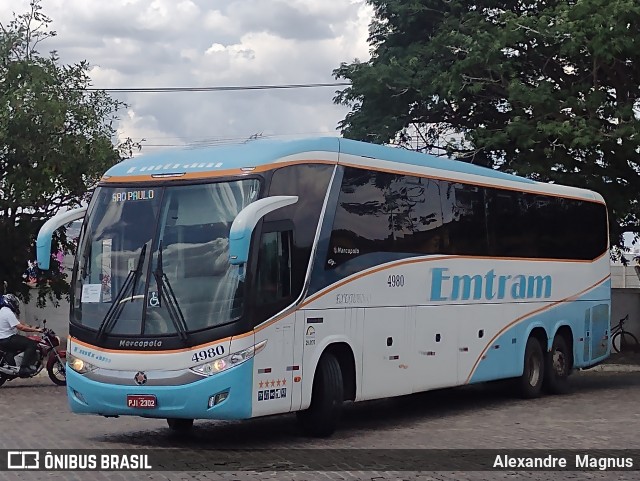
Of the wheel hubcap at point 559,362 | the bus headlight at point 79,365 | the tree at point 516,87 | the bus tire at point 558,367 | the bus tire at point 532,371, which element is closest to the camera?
the bus headlight at point 79,365

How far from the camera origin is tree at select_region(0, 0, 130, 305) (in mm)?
22172

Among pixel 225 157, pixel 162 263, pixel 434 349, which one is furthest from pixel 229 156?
pixel 434 349

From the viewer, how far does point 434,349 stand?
622 inches

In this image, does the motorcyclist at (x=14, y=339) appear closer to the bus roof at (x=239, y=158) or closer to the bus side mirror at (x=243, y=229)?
the bus roof at (x=239, y=158)

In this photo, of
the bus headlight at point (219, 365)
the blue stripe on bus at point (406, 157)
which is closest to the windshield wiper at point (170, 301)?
the bus headlight at point (219, 365)

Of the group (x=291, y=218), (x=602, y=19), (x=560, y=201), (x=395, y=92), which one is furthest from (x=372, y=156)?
(x=395, y=92)

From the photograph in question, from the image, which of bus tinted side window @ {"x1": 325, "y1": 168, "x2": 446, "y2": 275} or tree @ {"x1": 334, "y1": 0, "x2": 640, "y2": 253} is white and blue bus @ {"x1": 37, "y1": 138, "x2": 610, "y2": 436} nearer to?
bus tinted side window @ {"x1": 325, "y1": 168, "x2": 446, "y2": 275}

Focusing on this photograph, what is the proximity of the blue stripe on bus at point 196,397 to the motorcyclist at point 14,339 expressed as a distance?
743 cm

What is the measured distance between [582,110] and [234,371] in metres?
13.8

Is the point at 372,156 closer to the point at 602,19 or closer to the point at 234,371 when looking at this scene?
the point at 234,371

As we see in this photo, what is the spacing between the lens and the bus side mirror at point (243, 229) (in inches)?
437

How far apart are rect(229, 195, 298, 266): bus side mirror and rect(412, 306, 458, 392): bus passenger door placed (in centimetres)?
438

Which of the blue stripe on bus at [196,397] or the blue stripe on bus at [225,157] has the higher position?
the blue stripe on bus at [225,157]

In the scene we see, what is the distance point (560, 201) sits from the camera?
20094 millimetres
